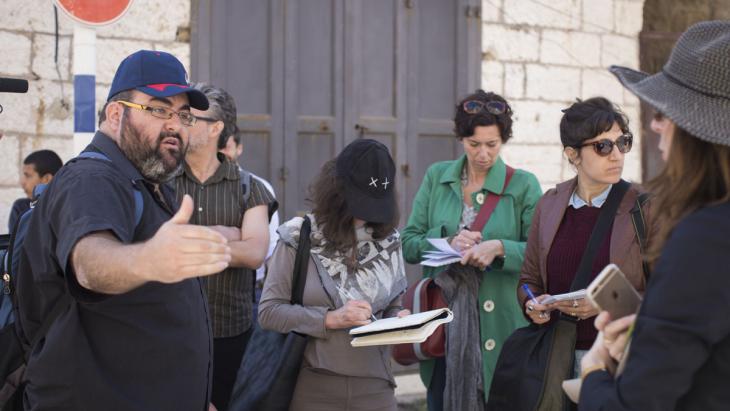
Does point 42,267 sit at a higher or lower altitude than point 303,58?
lower

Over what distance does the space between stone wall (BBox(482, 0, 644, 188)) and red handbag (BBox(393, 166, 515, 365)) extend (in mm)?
2938

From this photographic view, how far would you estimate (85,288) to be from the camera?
2539mm

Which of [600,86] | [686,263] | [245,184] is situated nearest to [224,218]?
[245,184]

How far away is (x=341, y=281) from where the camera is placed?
3760mm

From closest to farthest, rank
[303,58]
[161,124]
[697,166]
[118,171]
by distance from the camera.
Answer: [697,166] < [118,171] < [161,124] < [303,58]

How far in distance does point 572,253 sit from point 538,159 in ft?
12.6

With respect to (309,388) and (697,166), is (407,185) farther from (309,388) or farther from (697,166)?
(697,166)

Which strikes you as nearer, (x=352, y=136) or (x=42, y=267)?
(x=42, y=267)

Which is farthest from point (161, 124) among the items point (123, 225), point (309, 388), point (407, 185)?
point (407, 185)

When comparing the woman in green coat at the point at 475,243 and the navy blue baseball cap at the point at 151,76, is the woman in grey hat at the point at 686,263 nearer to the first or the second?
Result: the navy blue baseball cap at the point at 151,76

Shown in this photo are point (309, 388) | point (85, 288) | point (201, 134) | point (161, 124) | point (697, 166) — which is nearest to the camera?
point (697, 166)

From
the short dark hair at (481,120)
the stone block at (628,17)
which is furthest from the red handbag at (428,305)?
the stone block at (628,17)

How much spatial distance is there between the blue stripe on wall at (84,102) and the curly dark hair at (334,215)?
1.25 metres

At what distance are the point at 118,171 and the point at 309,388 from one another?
52.3 inches
